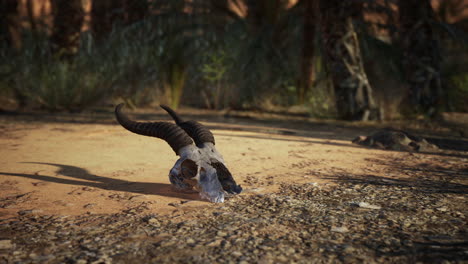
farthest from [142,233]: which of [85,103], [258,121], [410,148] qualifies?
[85,103]

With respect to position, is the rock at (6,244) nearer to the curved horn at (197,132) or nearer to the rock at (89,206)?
the rock at (89,206)

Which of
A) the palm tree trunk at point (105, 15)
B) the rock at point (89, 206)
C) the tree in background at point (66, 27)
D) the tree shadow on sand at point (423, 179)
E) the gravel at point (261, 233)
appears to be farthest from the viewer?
the palm tree trunk at point (105, 15)

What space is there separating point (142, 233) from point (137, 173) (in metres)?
1.89

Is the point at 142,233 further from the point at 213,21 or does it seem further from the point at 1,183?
the point at 213,21

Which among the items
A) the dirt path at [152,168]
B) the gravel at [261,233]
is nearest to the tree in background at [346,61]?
the dirt path at [152,168]

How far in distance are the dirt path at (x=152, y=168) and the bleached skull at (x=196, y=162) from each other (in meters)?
0.12

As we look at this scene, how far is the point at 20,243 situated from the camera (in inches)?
108

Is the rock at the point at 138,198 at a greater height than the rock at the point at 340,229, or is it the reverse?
the rock at the point at 340,229

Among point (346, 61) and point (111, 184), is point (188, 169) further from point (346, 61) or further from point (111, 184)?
point (346, 61)

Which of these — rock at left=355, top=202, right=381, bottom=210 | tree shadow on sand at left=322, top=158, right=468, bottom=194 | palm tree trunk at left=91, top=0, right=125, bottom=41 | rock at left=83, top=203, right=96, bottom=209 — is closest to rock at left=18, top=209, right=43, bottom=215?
rock at left=83, top=203, right=96, bottom=209

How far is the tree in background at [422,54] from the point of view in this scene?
1027 cm

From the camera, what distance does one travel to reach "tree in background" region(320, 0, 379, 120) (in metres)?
9.85

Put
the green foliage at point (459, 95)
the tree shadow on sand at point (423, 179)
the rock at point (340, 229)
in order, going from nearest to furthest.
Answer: the rock at point (340, 229)
the tree shadow on sand at point (423, 179)
the green foliage at point (459, 95)

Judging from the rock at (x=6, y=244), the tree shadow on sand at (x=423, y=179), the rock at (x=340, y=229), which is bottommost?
the rock at (x=6, y=244)
